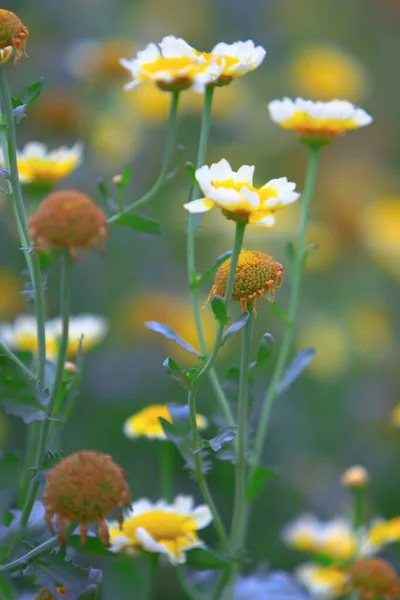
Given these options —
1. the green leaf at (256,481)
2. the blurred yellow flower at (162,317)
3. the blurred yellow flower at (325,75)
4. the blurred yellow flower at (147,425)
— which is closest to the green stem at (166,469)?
the blurred yellow flower at (147,425)

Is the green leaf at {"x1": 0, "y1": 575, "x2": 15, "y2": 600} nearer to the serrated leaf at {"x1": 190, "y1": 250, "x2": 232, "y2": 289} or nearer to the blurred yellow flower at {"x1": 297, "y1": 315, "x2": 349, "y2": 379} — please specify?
the serrated leaf at {"x1": 190, "y1": 250, "x2": 232, "y2": 289}

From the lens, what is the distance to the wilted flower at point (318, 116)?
833 millimetres

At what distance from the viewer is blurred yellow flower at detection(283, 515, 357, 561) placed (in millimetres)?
962

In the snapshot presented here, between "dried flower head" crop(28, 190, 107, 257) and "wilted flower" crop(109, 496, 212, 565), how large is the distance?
233 millimetres

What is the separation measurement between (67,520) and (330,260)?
1.57 meters

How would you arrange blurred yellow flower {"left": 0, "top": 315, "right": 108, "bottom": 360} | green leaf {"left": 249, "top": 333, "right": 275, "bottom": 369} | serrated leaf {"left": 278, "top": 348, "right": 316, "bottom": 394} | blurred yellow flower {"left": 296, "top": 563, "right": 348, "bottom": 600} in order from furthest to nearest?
blurred yellow flower {"left": 0, "top": 315, "right": 108, "bottom": 360}
blurred yellow flower {"left": 296, "top": 563, "right": 348, "bottom": 600}
serrated leaf {"left": 278, "top": 348, "right": 316, "bottom": 394}
green leaf {"left": 249, "top": 333, "right": 275, "bottom": 369}

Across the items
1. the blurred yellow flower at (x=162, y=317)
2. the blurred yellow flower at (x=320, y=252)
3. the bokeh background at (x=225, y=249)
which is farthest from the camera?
the blurred yellow flower at (x=320, y=252)

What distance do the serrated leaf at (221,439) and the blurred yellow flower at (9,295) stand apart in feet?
3.79

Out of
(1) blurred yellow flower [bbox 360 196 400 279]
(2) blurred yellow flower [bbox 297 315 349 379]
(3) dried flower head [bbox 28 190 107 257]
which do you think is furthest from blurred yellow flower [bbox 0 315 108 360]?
(1) blurred yellow flower [bbox 360 196 400 279]

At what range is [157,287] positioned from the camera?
1949 millimetres

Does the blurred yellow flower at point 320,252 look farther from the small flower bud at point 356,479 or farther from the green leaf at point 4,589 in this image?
the green leaf at point 4,589

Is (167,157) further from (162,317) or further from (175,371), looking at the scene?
(162,317)

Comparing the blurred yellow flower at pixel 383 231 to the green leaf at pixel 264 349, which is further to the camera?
the blurred yellow flower at pixel 383 231

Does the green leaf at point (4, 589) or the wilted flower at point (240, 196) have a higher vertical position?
the wilted flower at point (240, 196)
